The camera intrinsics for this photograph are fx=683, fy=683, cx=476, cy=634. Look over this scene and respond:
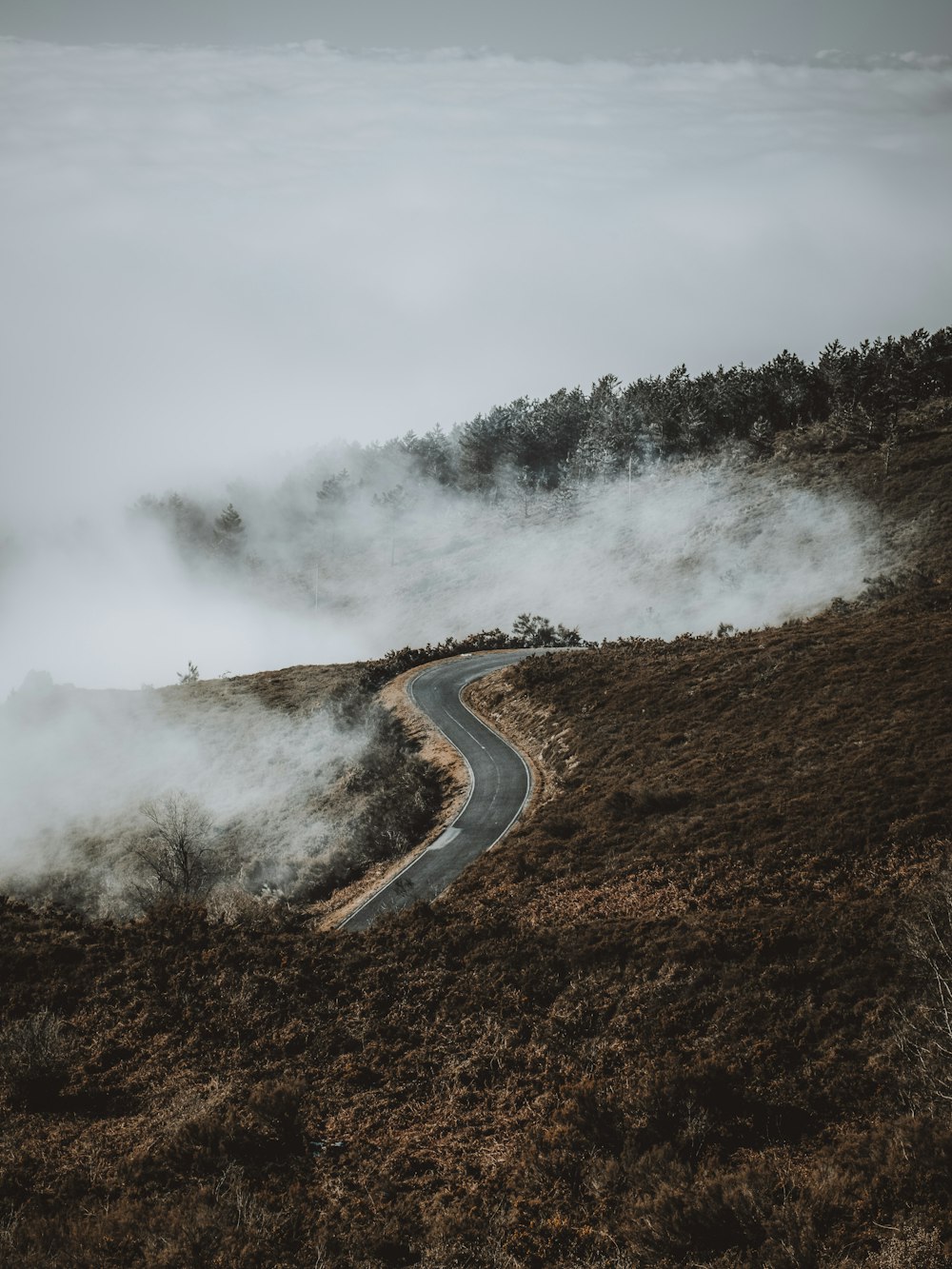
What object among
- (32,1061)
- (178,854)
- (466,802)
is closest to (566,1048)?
(32,1061)

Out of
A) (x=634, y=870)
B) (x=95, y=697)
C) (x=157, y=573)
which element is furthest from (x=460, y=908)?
(x=157, y=573)

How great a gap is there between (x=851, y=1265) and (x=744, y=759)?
17948mm

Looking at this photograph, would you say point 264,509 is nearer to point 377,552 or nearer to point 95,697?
point 377,552

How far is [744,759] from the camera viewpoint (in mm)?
24625

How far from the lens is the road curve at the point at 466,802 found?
23750mm

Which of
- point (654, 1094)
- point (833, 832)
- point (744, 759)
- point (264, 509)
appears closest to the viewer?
point (654, 1094)

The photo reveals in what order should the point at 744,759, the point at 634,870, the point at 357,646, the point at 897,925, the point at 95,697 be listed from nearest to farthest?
the point at 897,925, the point at 634,870, the point at 744,759, the point at 95,697, the point at 357,646

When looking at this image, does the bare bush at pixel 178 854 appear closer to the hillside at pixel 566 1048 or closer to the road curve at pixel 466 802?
the hillside at pixel 566 1048

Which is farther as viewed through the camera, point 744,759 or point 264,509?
point 264,509

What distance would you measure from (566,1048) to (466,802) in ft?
55.4

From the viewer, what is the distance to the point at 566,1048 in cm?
1366

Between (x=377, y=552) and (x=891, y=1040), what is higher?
(x=377, y=552)

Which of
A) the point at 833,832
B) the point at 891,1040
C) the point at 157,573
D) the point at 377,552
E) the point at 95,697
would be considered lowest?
the point at 891,1040

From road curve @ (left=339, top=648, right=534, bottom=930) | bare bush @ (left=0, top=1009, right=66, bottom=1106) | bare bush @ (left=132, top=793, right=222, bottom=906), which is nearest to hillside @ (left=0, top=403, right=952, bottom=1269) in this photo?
bare bush @ (left=0, top=1009, right=66, bottom=1106)
